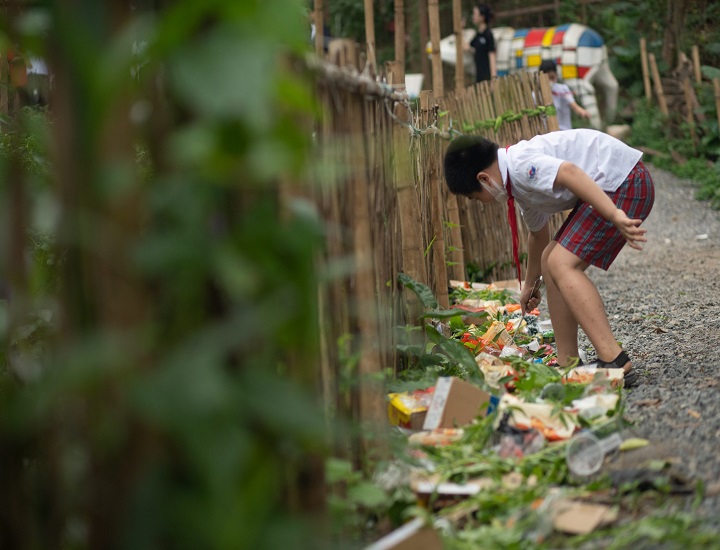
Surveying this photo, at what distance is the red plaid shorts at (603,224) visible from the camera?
14.6ft

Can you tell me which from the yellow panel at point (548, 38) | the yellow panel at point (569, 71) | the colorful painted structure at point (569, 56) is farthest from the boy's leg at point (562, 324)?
the yellow panel at point (548, 38)

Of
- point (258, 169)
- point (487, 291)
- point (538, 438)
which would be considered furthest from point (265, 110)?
point (487, 291)

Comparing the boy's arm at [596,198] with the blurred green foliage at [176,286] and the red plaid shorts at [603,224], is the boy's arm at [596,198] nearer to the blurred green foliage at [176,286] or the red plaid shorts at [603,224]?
the red plaid shorts at [603,224]

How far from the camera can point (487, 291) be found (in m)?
6.81

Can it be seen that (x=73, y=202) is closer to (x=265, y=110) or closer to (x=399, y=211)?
(x=265, y=110)

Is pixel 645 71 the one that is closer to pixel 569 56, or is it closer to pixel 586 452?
pixel 569 56

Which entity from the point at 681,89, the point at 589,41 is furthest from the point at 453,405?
the point at 589,41

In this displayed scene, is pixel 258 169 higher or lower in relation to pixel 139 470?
higher

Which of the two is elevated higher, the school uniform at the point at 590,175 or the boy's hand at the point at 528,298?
the school uniform at the point at 590,175

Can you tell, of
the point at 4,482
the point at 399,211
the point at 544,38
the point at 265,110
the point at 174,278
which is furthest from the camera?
the point at 544,38

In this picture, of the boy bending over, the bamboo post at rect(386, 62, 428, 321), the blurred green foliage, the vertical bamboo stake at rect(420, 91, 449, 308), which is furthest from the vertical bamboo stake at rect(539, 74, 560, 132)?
the blurred green foliage

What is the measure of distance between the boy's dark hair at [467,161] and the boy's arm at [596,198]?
1.29ft

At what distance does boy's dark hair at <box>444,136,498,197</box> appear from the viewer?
4.63 metres

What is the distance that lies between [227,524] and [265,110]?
0.63 meters
